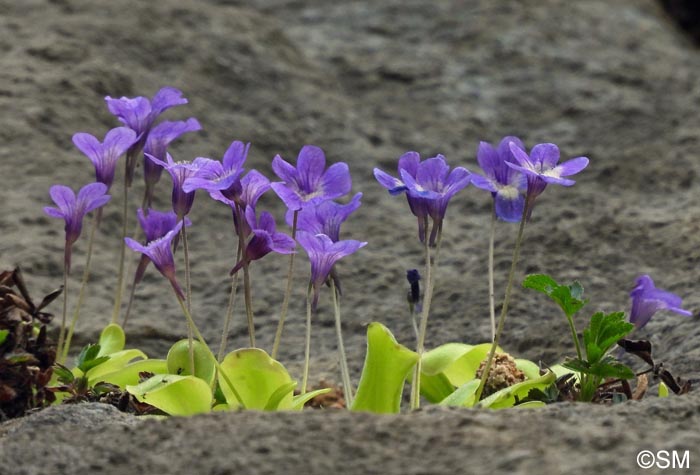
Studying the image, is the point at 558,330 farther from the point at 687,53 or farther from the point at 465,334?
the point at 687,53

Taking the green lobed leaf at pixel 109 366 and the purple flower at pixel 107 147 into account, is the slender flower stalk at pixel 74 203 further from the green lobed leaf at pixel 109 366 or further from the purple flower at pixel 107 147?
the green lobed leaf at pixel 109 366

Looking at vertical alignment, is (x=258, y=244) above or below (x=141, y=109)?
below

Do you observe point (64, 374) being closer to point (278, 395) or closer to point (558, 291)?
point (278, 395)

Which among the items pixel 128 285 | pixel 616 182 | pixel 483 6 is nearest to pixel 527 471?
pixel 128 285

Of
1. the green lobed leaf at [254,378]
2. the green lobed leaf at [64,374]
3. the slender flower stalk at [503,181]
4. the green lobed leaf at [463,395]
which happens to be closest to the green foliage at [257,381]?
the green lobed leaf at [254,378]

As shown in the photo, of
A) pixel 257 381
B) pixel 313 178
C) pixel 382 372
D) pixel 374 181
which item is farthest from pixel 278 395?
pixel 374 181

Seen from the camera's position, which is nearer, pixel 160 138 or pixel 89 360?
pixel 89 360

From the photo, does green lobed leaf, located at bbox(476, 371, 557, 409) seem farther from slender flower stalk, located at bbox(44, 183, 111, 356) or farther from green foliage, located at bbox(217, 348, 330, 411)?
slender flower stalk, located at bbox(44, 183, 111, 356)
